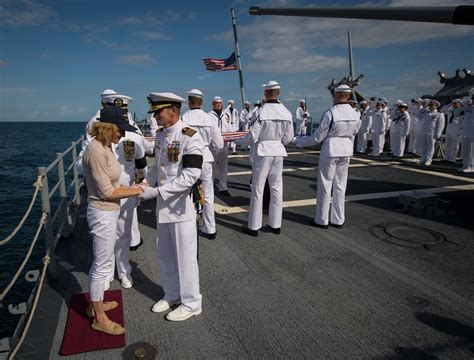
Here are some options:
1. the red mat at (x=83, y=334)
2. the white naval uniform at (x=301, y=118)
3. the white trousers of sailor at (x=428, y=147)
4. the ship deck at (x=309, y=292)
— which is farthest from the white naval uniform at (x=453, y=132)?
the red mat at (x=83, y=334)

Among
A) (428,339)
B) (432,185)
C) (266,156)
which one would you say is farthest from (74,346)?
(432,185)

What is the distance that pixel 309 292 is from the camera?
386 cm

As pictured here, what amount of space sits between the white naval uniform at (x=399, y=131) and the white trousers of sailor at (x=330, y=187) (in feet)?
33.8

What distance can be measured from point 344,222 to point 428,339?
3.29 meters

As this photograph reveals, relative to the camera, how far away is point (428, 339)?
3.05 m

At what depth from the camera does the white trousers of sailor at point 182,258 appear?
10.8 feet

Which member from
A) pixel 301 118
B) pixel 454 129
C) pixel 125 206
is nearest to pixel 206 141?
pixel 125 206

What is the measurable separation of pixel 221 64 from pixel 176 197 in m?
16.0

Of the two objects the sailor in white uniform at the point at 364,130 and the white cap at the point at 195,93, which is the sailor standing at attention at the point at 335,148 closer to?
the white cap at the point at 195,93

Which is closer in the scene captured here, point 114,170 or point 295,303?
point 114,170

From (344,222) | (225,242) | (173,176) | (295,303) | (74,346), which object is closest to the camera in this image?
(74,346)

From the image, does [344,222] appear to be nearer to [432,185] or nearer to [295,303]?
[295,303]

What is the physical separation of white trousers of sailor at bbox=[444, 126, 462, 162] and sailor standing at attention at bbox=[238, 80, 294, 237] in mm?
10731

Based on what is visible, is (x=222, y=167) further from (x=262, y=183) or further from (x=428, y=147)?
(x=428, y=147)
